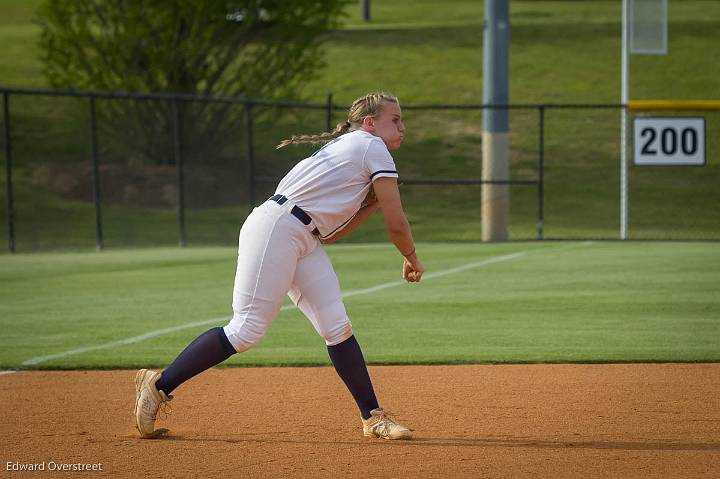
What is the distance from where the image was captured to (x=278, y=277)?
596cm

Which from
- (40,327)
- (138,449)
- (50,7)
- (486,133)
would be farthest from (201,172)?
(138,449)

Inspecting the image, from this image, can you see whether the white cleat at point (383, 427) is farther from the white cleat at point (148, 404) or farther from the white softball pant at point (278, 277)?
the white cleat at point (148, 404)

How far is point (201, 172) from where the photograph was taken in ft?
110

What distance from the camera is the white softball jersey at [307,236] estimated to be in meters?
5.94

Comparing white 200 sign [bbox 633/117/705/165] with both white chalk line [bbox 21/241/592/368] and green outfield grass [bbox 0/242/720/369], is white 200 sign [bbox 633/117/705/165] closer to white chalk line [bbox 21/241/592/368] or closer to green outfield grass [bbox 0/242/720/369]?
green outfield grass [bbox 0/242/720/369]

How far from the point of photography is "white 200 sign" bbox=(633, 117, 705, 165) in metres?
19.9

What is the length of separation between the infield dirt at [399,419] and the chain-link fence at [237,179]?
16.9 meters

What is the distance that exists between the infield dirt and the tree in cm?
2120

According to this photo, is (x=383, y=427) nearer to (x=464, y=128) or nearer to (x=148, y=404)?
(x=148, y=404)

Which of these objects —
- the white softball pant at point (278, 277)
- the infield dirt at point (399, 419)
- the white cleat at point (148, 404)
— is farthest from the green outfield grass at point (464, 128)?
the white softball pant at point (278, 277)

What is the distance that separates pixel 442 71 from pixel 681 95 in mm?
10194

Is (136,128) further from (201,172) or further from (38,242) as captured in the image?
(38,242)

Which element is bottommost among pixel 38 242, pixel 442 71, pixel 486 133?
pixel 38 242

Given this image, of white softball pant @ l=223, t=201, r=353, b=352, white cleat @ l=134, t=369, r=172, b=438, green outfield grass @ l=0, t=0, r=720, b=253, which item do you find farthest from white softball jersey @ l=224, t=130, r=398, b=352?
green outfield grass @ l=0, t=0, r=720, b=253
